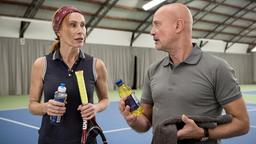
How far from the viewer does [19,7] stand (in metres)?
13.4

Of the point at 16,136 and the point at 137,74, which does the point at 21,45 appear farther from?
the point at 16,136

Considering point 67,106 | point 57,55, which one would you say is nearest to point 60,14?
point 57,55

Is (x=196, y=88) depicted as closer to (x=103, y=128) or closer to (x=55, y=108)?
(x=55, y=108)

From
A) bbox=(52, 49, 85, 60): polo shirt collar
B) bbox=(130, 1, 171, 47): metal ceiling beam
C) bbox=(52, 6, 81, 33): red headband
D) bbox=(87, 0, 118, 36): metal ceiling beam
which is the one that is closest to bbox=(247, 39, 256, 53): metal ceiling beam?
bbox=(130, 1, 171, 47): metal ceiling beam

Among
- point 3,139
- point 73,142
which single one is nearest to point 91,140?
point 73,142

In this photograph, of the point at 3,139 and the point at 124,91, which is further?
the point at 3,139

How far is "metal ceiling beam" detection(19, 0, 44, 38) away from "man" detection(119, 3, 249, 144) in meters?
11.9

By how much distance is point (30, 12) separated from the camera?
13688 millimetres

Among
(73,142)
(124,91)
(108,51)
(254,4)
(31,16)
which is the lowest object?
(73,142)

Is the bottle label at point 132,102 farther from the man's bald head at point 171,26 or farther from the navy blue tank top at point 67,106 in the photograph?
the navy blue tank top at point 67,106

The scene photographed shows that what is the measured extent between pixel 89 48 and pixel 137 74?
3.61m

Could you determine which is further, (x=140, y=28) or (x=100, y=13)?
(x=140, y=28)

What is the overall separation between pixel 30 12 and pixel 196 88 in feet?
42.0

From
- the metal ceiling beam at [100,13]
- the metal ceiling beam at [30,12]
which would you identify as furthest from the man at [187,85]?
the metal ceiling beam at [100,13]
